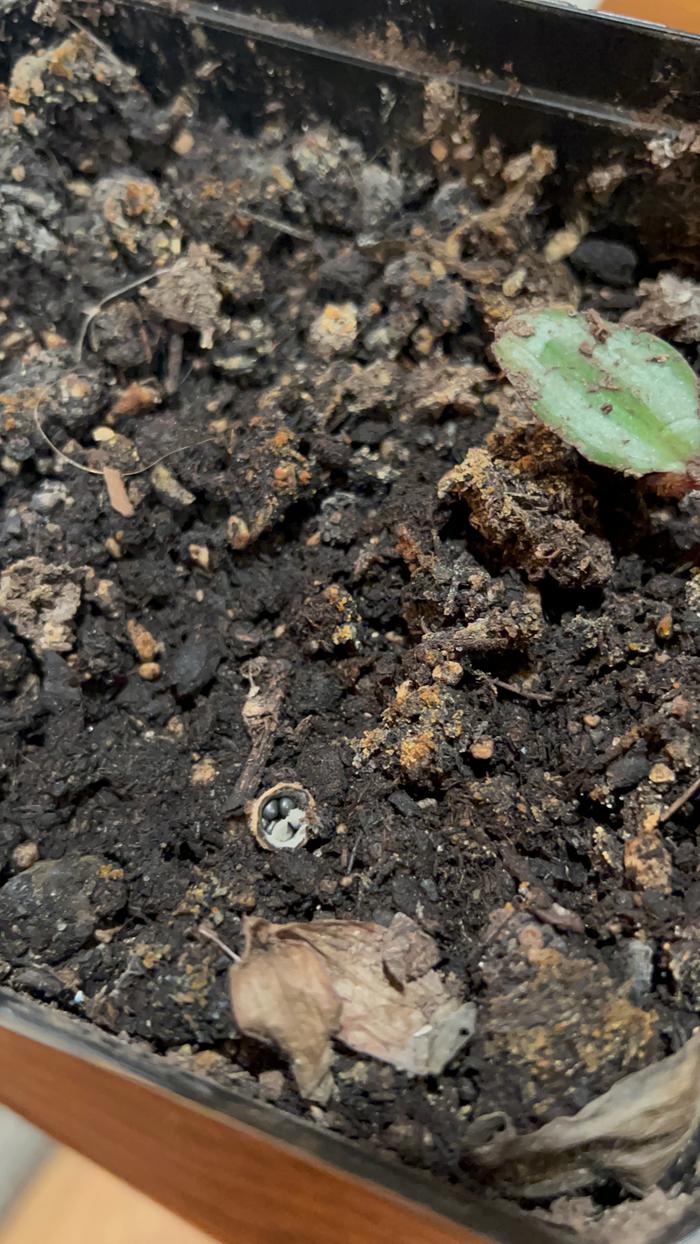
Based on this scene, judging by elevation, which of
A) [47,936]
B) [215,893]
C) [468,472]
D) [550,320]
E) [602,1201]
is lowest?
[47,936]

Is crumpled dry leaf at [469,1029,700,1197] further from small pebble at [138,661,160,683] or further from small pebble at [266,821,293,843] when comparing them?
small pebble at [138,661,160,683]

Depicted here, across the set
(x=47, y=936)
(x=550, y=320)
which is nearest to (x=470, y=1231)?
(x=47, y=936)

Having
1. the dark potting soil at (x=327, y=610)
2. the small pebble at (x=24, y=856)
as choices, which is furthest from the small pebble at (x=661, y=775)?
the small pebble at (x=24, y=856)

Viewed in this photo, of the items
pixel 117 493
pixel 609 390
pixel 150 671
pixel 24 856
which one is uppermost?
pixel 609 390

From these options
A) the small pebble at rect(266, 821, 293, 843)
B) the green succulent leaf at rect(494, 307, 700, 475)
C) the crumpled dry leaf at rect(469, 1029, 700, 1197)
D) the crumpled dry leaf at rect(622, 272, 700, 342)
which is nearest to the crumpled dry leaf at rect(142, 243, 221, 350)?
the green succulent leaf at rect(494, 307, 700, 475)

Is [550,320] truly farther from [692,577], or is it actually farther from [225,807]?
[225,807]

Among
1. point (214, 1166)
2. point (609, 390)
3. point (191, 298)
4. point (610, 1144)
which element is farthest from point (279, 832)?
point (191, 298)

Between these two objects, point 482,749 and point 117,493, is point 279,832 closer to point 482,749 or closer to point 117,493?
point 482,749
